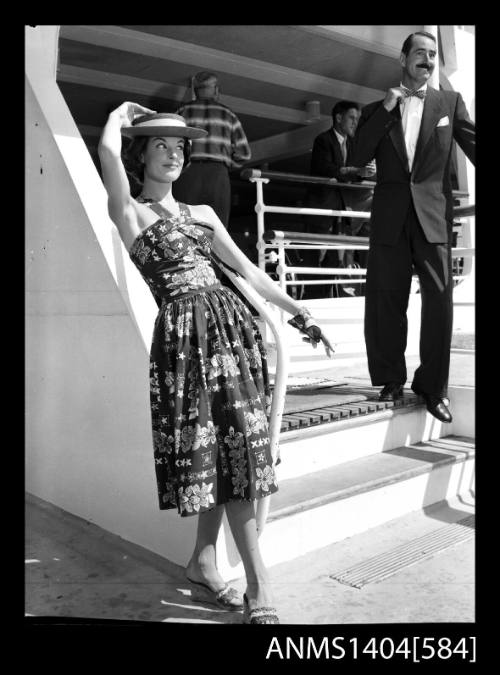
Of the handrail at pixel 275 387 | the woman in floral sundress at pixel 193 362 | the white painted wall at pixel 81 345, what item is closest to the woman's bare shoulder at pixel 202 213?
the woman in floral sundress at pixel 193 362

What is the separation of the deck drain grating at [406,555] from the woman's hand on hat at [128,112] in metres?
1.82

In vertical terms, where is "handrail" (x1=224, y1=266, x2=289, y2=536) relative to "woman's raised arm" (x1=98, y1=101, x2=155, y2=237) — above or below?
below

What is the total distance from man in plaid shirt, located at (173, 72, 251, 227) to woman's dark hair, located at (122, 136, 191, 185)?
1965 mm

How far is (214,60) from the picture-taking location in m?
6.86

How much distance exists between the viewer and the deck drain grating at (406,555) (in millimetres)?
2584

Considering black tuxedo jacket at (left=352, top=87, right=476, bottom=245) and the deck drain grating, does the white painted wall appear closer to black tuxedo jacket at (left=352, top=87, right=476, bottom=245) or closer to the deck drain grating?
the deck drain grating

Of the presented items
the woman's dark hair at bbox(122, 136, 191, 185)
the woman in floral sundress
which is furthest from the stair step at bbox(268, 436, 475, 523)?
the woman's dark hair at bbox(122, 136, 191, 185)

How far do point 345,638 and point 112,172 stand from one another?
1.67 meters

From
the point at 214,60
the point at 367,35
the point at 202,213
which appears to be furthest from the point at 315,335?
the point at 214,60

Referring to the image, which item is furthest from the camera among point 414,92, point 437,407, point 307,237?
point 307,237

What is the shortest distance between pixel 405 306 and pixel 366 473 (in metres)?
0.98

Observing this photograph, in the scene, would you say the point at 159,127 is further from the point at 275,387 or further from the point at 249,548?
the point at 249,548

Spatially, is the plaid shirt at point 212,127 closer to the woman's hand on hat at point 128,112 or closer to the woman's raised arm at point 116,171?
the woman's hand on hat at point 128,112

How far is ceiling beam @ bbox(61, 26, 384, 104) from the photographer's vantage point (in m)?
5.97
